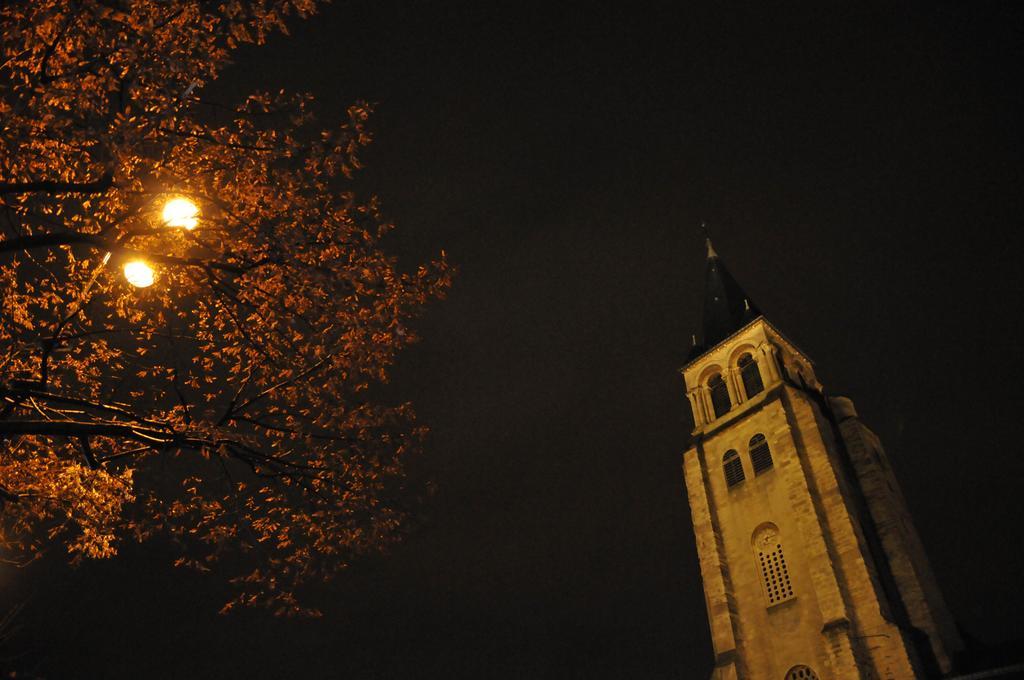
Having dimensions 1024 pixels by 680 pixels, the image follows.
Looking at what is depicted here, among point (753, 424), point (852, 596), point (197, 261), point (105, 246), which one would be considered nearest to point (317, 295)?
point (197, 261)

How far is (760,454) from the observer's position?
104 ft

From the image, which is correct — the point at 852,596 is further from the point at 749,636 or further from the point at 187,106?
the point at 187,106

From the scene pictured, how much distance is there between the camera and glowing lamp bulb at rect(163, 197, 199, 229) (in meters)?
7.29

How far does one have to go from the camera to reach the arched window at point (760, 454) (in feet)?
103

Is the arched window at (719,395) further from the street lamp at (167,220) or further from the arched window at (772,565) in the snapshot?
the street lamp at (167,220)

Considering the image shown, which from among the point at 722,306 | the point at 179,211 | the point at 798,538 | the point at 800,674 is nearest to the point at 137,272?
the point at 179,211

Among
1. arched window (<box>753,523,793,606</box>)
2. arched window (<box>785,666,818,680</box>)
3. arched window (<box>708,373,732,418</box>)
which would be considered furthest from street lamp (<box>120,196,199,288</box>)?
arched window (<box>708,373,732,418</box>)

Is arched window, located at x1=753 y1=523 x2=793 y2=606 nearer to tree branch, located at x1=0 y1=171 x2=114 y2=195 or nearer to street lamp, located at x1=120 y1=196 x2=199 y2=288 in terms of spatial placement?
street lamp, located at x1=120 y1=196 x2=199 y2=288

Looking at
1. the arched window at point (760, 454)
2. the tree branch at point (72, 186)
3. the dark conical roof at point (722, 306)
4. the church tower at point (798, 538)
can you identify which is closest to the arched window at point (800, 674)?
the church tower at point (798, 538)

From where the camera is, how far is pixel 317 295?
8898mm

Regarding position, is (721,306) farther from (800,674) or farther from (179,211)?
(179,211)

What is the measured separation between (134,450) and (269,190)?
14.0ft

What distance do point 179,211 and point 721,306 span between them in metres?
39.8

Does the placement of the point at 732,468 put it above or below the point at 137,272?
above
